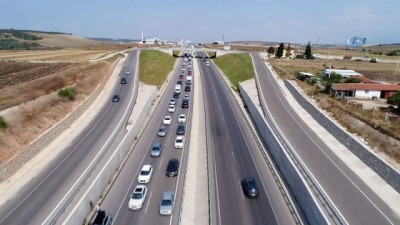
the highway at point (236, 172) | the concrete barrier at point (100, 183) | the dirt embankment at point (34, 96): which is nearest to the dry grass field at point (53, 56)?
the dirt embankment at point (34, 96)

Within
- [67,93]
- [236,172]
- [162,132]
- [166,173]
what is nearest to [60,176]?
[166,173]

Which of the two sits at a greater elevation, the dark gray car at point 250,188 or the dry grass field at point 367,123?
the dry grass field at point 367,123

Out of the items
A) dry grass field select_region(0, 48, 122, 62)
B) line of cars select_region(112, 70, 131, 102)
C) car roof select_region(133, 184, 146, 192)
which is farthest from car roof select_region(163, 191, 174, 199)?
dry grass field select_region(0, 48, 122, 62)

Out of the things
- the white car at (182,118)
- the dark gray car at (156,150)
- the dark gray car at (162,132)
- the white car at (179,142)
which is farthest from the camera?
the white car at (182,118)

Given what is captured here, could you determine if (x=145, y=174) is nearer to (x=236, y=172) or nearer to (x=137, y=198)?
(x=137, y=198)

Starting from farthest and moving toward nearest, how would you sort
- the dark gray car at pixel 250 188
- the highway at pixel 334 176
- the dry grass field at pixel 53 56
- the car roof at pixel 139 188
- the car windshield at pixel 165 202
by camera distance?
the dry grass field at pixel 53 56
the car roof at pixel 139 188
the dark gray car at pixel 250 188
the car windshield at pixel 165 202
the highway at pixel 334 176

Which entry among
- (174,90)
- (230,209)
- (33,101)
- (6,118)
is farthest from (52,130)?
(174,90)

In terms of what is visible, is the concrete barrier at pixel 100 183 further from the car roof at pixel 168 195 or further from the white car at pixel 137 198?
the car roof at pixel 168 195

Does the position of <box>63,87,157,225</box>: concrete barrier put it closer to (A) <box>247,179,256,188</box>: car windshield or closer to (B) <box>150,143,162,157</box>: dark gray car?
(B) <box>150,143,162,157</box>: dark gray car
